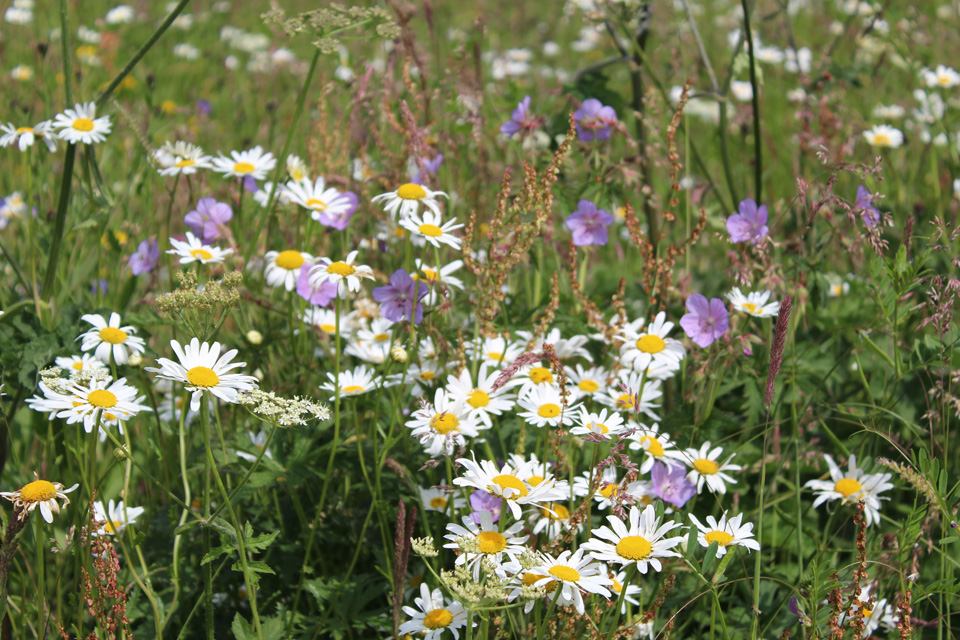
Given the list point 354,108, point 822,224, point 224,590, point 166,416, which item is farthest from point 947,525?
point 354,108

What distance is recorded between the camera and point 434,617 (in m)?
1.41

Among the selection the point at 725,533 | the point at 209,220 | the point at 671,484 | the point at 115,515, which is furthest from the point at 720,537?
the point at 209,220

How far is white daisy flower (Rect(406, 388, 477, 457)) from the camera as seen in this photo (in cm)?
153

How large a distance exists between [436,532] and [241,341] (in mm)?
795

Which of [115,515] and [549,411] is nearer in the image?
[549,411]

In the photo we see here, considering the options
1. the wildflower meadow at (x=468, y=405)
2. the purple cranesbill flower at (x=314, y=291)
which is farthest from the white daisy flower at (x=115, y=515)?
the purple cranesbill flower at (x=314, y=291)

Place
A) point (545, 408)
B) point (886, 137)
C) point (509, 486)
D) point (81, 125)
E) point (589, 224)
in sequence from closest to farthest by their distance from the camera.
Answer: point (509, 486) → point (545, 408) → point (81, 125) → point (589, 224) → point (886, 137)

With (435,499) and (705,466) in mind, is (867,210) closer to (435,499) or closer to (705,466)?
(705,466)

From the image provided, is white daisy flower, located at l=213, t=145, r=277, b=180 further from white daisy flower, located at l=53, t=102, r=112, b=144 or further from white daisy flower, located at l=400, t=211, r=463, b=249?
white daisy flower, located at l=400, t=211, r=463, b=249

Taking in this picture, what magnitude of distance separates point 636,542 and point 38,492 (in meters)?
0.94

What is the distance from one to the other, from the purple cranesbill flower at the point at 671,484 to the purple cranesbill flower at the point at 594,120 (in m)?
0.97

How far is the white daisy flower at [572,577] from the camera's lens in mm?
1220

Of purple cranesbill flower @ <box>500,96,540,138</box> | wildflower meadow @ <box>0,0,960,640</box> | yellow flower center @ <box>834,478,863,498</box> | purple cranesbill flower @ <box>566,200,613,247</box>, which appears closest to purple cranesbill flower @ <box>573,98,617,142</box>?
wildflower meadow @ <box>0,0,960,640</box>

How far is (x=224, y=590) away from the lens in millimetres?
1792
